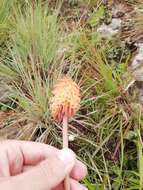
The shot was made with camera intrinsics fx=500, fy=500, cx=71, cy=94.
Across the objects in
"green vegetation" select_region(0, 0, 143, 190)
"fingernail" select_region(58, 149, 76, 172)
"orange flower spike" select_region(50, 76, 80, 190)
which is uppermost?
"orange flower spike" select_region(50, 76, 80, 190)

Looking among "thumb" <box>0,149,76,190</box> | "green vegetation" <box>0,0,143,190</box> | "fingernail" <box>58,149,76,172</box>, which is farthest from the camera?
"green vegetation" <box>0,0,143,190</box>

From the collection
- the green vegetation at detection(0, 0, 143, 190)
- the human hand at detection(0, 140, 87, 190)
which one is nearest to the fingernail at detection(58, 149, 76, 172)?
the human hand at detection(0, 140, 87, 190)

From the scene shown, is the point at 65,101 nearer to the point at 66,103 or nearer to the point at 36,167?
the point at 66,103

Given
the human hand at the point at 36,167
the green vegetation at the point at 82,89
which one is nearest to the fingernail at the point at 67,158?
the human hand at the point at 36,167

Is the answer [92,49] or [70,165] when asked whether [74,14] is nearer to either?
[92,49]

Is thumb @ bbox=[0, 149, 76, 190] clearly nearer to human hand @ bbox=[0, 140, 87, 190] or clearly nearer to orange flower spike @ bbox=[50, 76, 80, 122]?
human hand @ bbox=[0, 140, 87, 190]

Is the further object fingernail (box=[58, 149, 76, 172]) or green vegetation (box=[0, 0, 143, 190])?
green vegetation (box=[0, 0, 143, 190])
